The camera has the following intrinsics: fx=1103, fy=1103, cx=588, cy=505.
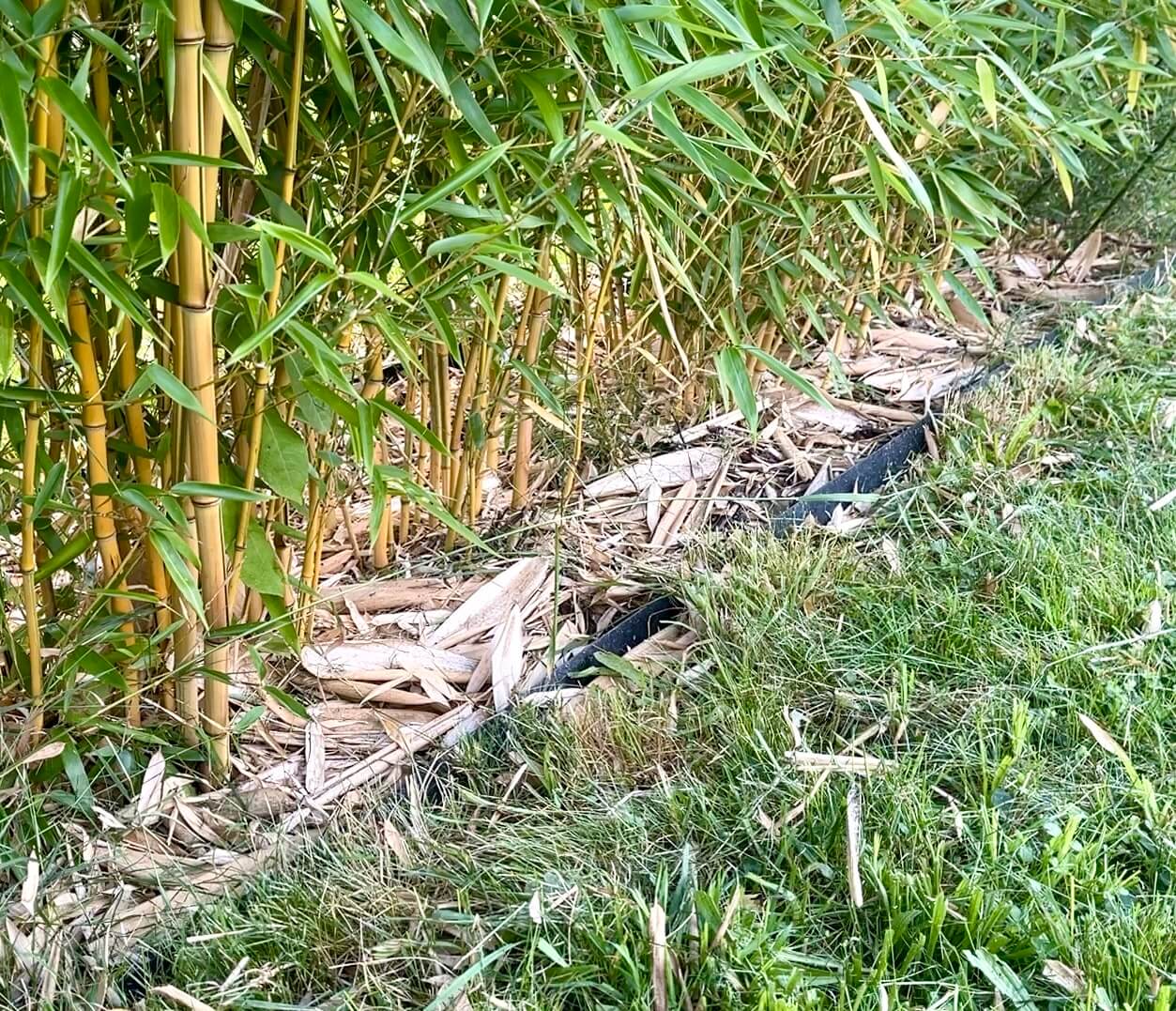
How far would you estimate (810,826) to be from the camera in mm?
1201

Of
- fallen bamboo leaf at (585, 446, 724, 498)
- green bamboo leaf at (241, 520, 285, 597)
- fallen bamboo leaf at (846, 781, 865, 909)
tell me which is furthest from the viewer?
fallen bamboo leaf at (585, 446, 724, 498)

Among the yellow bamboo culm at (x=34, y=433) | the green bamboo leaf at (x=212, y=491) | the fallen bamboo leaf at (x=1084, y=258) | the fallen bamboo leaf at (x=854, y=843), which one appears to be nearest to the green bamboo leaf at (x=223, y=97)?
the yellow bamboo culm at (x=34, y=433)

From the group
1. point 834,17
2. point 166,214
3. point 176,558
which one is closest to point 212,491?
point 176,558

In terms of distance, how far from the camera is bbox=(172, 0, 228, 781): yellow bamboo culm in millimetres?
915

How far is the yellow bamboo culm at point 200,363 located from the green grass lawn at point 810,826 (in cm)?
22

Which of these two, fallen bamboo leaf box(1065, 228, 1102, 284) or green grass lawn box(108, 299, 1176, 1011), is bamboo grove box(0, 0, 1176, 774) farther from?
fallen bamboo leaf box(1065, 228, 1102, 284)

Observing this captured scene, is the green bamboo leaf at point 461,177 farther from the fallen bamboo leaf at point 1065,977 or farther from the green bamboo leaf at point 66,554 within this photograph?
the fallen bamboo leaf at point 1065,977

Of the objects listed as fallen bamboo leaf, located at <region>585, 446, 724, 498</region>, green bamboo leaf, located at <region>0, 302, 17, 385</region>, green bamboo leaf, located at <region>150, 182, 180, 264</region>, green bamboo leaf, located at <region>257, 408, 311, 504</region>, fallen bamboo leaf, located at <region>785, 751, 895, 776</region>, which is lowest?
fallen bamboo leaf, located at <region>785, 751, 895, 776</region>

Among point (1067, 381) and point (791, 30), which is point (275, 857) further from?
point (1067, 381)

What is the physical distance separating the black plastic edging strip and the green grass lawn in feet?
0.26

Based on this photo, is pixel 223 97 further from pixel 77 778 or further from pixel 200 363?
pixel 77 778

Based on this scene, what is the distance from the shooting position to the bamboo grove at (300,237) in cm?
93

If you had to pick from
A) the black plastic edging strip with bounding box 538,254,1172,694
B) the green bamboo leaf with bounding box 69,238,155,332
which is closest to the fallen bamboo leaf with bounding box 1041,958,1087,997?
the black plastic edging strip with bounding box 538,254,1172,694

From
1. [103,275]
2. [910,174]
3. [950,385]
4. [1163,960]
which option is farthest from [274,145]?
[950,385]
